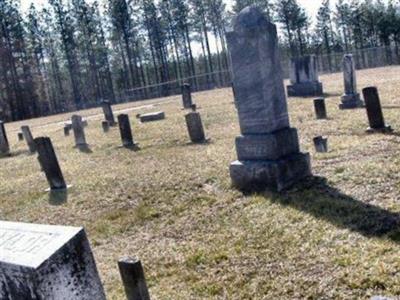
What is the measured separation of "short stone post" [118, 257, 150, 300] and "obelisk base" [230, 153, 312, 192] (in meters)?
3.60

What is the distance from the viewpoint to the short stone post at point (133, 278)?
3.65m

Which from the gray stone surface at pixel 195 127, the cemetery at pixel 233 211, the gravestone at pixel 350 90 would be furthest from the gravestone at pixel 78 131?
the gravestone at pixel 350 90

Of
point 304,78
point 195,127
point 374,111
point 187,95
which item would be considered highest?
point 187,95

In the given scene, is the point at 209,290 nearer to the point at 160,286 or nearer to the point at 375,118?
the point at 160,286

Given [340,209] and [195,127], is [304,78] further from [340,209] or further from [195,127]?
[340,209]

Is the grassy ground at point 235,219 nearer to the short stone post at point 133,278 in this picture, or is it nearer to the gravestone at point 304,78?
the short stone post at point 133,278

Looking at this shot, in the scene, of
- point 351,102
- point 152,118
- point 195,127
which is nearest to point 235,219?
point 195,127

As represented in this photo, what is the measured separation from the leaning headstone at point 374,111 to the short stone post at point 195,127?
4.39 meters

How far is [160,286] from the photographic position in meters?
4.72

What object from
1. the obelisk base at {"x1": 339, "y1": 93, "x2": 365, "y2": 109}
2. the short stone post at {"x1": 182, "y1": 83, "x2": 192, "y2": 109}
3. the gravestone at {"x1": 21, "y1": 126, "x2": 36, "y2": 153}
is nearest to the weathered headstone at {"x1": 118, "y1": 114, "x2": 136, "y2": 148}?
the gravestone at {"x1": 21, "y1": 126, "x2": 36, "y2": 153}

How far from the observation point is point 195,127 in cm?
1258

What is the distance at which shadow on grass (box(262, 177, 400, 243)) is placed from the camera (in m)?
4.97

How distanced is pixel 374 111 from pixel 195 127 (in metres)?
4.62

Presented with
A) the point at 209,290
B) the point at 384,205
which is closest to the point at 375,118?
the point at 384,205
